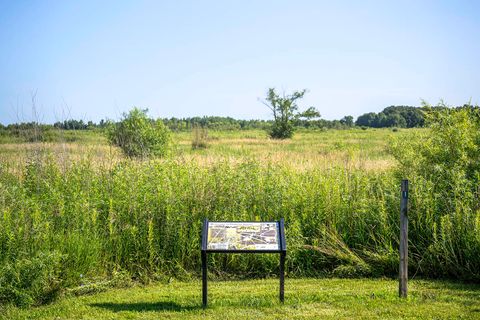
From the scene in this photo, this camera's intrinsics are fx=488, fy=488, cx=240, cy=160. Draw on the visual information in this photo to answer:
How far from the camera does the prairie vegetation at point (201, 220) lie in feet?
21.4

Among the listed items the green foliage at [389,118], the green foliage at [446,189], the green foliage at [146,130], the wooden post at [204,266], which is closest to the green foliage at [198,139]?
the green foliage at [146,130]

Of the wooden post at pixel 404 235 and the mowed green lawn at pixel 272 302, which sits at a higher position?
the wooden post at pixel 404 235

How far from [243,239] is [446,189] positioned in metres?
4.58

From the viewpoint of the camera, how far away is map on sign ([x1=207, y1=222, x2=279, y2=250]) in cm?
570

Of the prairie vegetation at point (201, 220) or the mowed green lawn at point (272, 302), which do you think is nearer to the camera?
the mowed green lawn at point (272, 302)

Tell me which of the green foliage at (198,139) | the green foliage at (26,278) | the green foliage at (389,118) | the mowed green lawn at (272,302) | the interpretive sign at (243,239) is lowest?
the mowed green lawn at (272,302)

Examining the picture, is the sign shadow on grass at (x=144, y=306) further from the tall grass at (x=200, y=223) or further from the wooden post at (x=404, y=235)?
the wooden post at (x=404, y=235)

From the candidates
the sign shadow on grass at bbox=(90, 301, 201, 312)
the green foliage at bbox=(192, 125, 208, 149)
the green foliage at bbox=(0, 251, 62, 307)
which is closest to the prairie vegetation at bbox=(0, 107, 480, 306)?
the green foliage at bbox=(0, 251, 62, 307)

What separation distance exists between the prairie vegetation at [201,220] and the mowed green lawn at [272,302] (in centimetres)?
39

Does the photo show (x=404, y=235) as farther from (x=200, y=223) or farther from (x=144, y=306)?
(x=144, y=306)

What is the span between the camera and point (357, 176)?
8.97 meters

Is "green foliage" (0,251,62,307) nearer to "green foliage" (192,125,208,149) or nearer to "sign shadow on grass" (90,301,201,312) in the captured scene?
"sign shadow on grass" (90,301,201,312)

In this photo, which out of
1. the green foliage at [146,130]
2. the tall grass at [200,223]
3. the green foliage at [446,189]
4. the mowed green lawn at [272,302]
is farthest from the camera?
the green foliage at [146,130]

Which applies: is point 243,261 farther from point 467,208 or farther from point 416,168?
point 416,168
